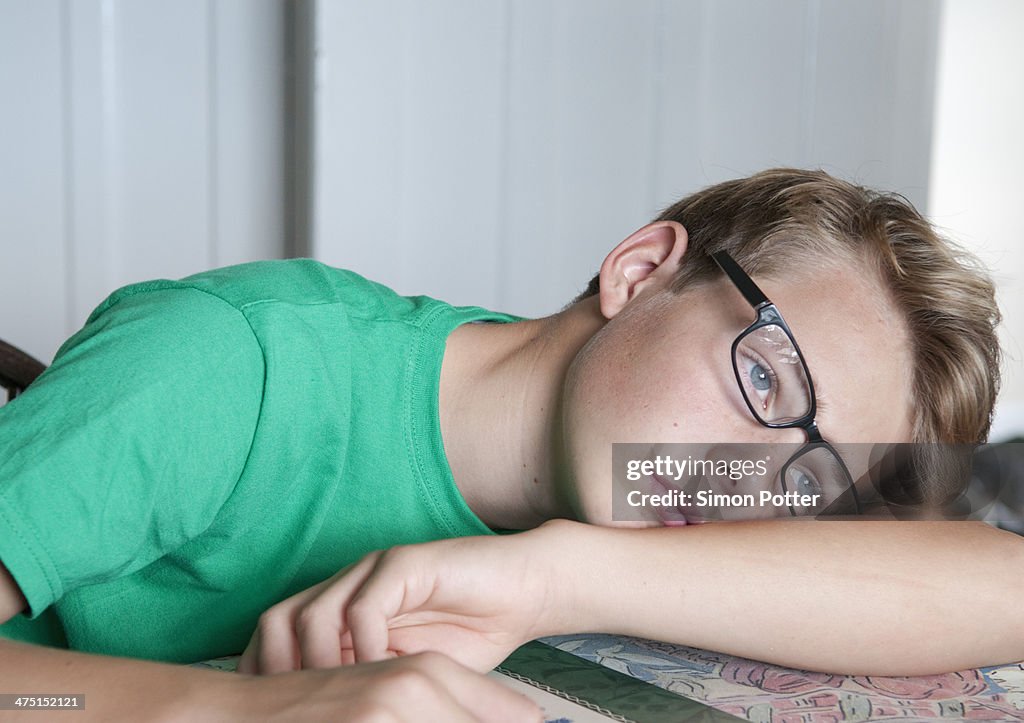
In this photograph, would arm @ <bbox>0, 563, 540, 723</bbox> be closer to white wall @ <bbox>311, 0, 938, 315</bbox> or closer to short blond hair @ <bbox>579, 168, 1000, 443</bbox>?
short blond hair @ <bbox>579, 168, 1000, 443</bbox>

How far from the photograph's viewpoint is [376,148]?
170 cm

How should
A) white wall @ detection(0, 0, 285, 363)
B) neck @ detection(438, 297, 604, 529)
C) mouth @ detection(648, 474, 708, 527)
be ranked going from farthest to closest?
1. white wall @ detection(0, 0, 285, 363)
2. neck @ detection(438, 297, 604, 529)
3. mouth @ detection(648, 474, 708, 527)

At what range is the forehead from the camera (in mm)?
809

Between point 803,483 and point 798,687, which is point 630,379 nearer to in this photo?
point 803,483

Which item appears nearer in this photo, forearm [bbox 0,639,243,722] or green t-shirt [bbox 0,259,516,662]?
forearm [bbox 0,639,243,722]

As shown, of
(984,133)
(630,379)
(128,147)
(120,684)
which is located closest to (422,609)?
(120,684)

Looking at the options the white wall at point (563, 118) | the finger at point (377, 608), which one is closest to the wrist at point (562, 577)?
the finger at point (377, 608)

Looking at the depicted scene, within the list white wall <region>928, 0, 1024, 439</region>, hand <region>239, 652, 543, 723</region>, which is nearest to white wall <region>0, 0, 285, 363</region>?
hand <region>239, 652, 543, 723</region>

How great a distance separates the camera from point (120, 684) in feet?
1.68

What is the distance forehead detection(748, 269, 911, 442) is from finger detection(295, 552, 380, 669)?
408 millimetres

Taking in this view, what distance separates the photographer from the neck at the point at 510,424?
949 mm

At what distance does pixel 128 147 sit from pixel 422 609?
1337mm

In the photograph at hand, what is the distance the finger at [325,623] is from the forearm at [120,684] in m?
0.07

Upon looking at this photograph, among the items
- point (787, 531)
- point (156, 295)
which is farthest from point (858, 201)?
point (156, 295)
